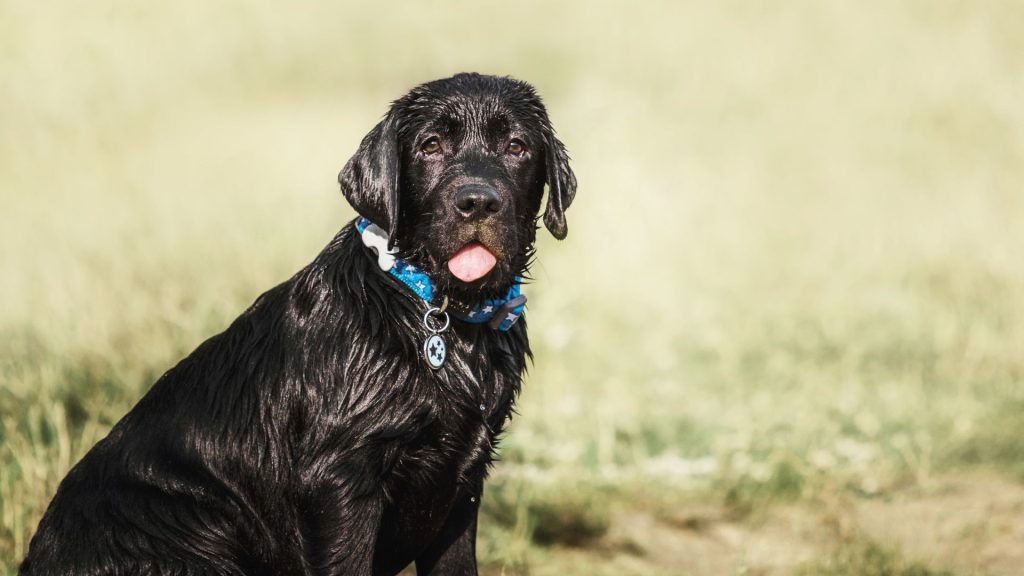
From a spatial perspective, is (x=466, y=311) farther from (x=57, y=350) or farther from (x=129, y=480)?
(x=57, y=350)

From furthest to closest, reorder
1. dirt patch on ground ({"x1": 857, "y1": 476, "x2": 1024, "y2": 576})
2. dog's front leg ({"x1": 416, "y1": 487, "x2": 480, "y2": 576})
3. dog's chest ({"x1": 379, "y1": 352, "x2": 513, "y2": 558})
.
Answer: dirt patch on ground ({"x1": 857, "y1": 476, "x2": 1024, "y2": 576}), dog's front leg ({"x1": 416, "y1": 487, "x2": 480, "y2": 576}), dog's chest ({"x1": 379, "y1": 352, "x2": 513, "y2": 558})

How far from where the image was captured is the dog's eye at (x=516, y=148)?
441cm

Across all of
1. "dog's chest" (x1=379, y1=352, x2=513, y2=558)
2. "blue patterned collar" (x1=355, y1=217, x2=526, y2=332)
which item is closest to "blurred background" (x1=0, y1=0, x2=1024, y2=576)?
"dog's chest" (x1=379, y1=352, x2=513, y2=558)

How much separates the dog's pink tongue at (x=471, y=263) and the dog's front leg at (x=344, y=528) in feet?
2.56

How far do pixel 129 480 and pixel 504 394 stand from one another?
128cm

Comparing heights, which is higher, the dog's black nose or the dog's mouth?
the dog's black nose

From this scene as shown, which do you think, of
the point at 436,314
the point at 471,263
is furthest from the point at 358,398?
the point at 471,263

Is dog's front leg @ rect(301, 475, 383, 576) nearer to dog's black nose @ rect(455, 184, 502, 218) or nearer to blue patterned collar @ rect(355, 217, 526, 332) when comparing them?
blue patterned collar @ rect(355, 217, 526, 332)

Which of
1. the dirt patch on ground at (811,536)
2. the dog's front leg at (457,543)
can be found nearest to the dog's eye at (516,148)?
the dog's front leg at (457,543)

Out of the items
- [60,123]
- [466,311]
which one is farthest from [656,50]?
[466,311]

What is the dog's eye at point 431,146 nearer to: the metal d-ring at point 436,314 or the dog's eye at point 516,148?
the dog's eye at point 516,148

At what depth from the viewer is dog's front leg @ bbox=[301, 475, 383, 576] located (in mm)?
4055

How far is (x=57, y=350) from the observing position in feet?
23.3

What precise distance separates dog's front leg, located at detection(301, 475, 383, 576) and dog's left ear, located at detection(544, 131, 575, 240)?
119 centimetres
